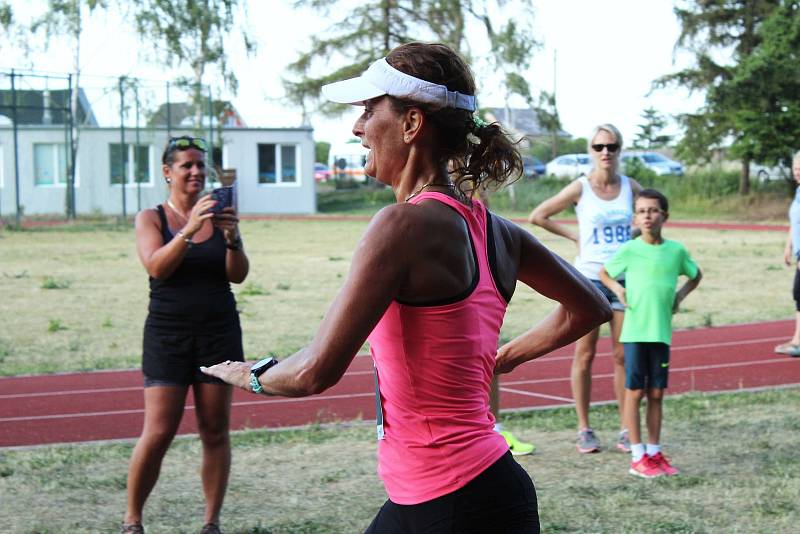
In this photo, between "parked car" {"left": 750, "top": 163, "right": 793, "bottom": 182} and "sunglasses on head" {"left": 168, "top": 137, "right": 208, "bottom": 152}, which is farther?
"parked car" {"left": 750, "top": 163, "right": 793, "bottom": 182}

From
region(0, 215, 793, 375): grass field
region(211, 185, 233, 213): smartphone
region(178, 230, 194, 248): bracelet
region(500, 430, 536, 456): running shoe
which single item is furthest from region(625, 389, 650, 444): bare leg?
region(0, 215, 793, 375): grass field

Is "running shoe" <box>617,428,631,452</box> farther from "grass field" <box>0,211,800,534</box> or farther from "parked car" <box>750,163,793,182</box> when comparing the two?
"parked car" <box>750,163,793,182</box>

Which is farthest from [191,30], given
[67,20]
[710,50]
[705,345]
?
[705,345]

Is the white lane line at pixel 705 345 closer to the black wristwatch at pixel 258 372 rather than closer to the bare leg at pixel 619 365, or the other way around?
the bare leg at pixel 619 365

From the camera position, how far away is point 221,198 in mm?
5164

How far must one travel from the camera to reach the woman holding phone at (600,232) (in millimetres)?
7004

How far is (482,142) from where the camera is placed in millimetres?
2598

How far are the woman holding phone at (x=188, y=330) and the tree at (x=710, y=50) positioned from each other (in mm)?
38027

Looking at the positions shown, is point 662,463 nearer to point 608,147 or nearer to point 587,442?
point 587,442

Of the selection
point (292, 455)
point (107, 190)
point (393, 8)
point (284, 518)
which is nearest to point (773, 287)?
point (292, 455)

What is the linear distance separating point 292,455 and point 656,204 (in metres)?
2.84

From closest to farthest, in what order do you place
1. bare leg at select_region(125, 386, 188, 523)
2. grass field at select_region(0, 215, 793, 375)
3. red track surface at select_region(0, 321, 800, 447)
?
1. bare leg at select_region(125, 386, 188, 523)
2. red track surface at select_region(0, 321, 800, 447)
3. grass field at select_region(0, 215, 793, 375)

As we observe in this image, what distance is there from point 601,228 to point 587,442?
1.43 metres

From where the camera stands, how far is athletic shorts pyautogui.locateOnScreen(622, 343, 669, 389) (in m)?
6.39
